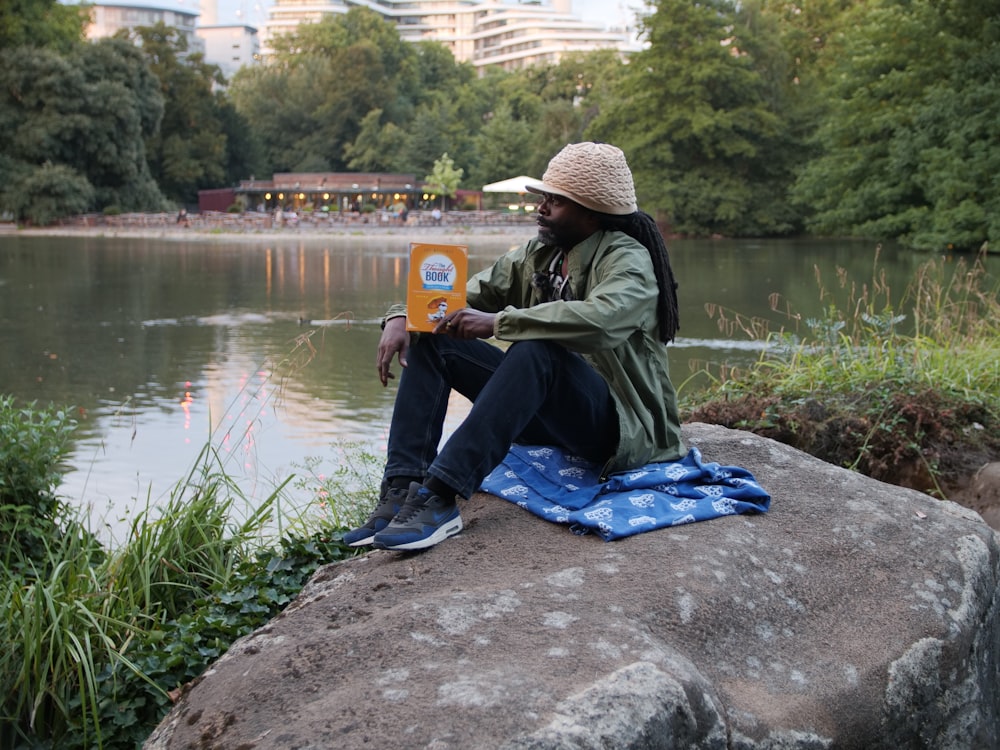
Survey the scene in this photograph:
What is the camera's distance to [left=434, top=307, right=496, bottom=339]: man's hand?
296 centimetres

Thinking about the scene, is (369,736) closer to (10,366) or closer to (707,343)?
(10,366)

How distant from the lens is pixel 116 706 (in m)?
2.78

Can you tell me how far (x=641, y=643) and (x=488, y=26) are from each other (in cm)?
14552

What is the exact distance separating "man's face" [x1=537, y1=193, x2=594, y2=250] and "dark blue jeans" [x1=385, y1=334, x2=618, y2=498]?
1.22 ft

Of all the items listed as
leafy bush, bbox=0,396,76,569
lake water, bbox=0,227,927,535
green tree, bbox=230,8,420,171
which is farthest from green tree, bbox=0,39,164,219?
leafy bush, bbox=0,396,76,569

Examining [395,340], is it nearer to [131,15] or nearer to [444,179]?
[444,179]

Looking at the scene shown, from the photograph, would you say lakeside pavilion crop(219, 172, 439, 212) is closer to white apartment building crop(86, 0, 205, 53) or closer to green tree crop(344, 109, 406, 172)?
green tree crop(344, 109, 406, 172)

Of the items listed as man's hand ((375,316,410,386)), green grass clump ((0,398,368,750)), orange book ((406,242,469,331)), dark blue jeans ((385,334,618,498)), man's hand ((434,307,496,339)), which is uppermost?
orange book ((406,242,469,331))

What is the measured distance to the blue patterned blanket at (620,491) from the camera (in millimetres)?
2850

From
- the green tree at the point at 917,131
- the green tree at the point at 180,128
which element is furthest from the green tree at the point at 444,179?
the green tree at the point at 917,131

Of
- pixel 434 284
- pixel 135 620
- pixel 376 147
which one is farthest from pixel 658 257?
pixel 376 147

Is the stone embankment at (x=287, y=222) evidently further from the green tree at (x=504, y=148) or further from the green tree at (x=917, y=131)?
the green tree at (x=917, y=131)

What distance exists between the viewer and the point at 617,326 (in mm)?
2904

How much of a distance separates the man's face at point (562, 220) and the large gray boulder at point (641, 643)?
0.77 m
